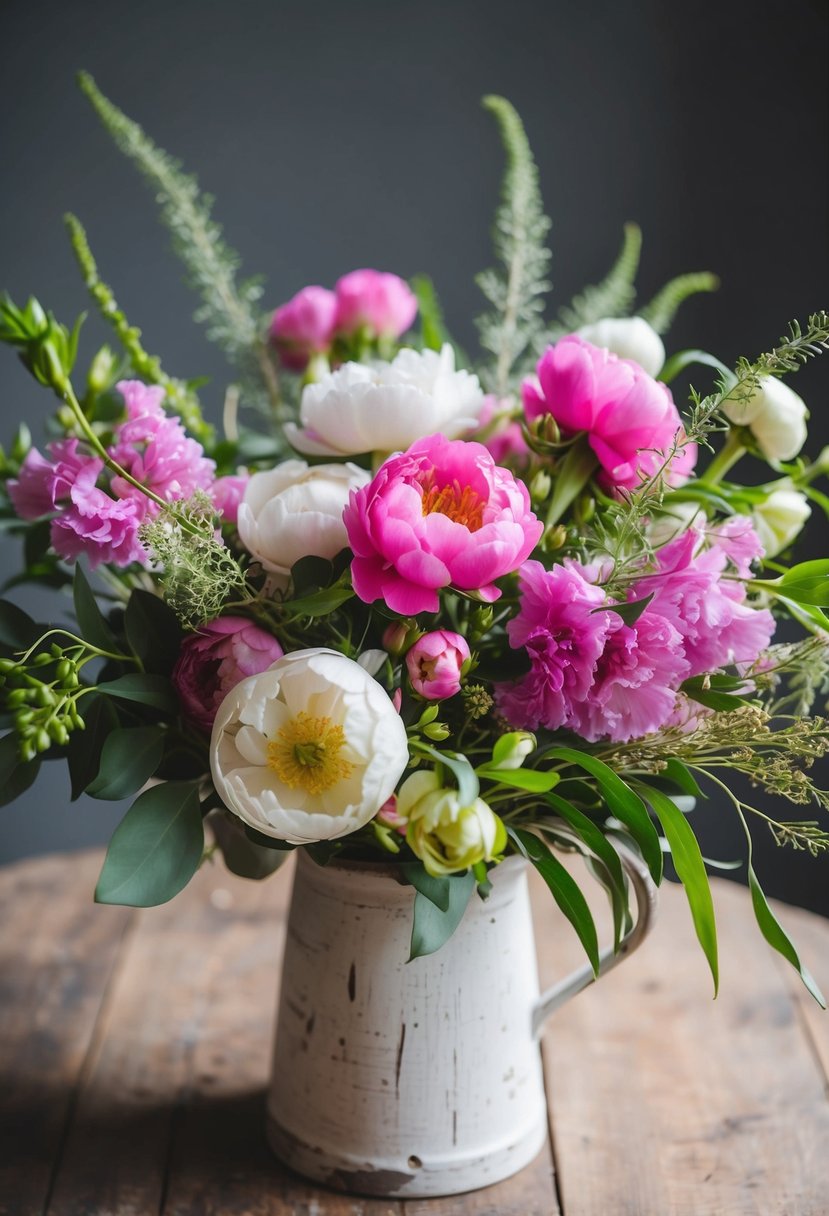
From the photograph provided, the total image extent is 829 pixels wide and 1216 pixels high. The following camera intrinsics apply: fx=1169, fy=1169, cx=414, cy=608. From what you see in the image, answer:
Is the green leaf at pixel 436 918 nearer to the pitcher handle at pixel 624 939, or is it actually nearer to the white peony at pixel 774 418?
the pitcher handle at pixel 624 939

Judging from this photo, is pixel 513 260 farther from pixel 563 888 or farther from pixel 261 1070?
pixel 261 1070

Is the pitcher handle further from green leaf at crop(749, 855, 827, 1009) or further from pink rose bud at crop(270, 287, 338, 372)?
pink rose bud at crop(270, 287, 338, 372)

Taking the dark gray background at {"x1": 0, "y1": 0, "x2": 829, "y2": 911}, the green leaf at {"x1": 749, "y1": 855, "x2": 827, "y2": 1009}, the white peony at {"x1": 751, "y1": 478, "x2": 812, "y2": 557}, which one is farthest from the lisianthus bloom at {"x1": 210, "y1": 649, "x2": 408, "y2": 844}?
the dark gray background at {"x1": 0, "y1": 0, "x2": 829, "y2": 911}

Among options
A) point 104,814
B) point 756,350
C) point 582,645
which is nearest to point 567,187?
point 756,350

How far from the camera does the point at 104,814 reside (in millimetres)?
2010

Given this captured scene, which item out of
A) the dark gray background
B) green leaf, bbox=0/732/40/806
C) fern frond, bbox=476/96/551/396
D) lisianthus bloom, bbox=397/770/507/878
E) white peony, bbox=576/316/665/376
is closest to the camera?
lisianthus bloom, bbox=397/770/507/878

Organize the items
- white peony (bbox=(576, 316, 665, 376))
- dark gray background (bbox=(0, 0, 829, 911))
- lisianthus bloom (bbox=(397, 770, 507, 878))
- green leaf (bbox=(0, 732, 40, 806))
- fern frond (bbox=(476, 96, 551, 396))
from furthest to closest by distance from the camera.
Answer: dark gray background (bbox=(0, 0, 829, 911)) → fern frond (bbox=(476, 96, 551, 396)) → white peony (bbox=(576, 316, 665, 376)) → green leaf (bbox=(0, 732, 40, 806)) → lisianthus bloom (bbox=(397, 770, 507, 878))

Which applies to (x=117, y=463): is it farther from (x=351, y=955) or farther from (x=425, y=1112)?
(x=425, y=1112)

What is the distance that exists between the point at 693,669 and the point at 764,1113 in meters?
0.42

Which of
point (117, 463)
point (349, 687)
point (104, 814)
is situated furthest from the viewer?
point (104, 814)

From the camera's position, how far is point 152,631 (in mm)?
702

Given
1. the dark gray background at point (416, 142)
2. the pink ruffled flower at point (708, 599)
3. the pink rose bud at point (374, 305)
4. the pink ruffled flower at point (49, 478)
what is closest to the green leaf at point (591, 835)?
the pink ruffled flower at point (708, 599)

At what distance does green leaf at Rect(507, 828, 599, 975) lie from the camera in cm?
65

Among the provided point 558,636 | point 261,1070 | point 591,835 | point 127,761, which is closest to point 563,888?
point 591,835
